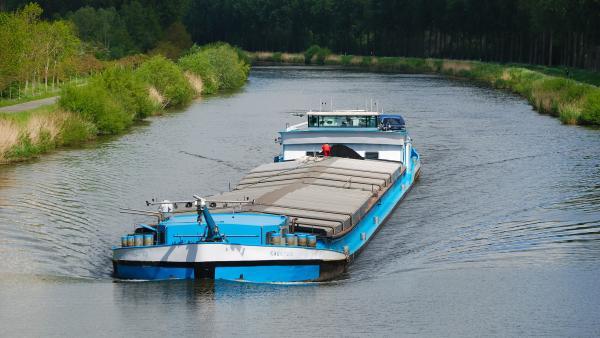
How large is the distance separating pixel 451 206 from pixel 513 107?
137 feet

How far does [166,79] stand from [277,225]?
5330 centimetres

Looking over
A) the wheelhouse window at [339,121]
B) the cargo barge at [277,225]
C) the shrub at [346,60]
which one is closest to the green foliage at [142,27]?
the shrub at [346,60]

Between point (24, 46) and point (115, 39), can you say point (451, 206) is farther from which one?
point (115, 39)

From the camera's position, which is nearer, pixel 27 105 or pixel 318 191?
pixel 318 191

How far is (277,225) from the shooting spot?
2798 centimetres

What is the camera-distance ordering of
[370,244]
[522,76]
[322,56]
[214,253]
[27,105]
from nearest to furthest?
[214,253] → [370,244] → [27,105] → [522,76] → [322,56]

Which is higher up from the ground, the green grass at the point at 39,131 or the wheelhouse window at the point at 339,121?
the wheelhouse window at the point at 339,121

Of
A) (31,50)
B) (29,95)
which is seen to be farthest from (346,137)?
(31,50)

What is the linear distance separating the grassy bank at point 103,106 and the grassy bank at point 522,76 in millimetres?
26166

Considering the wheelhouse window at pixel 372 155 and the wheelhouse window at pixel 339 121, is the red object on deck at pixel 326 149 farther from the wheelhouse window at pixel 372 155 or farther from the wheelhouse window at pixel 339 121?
the wheelhouse window at pixel 372 155

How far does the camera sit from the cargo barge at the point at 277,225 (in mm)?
26578

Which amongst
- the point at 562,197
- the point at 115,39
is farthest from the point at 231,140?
the point at 115,39

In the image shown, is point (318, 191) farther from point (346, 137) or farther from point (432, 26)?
point (432, 26)

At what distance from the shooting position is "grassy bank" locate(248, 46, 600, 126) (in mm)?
68438
